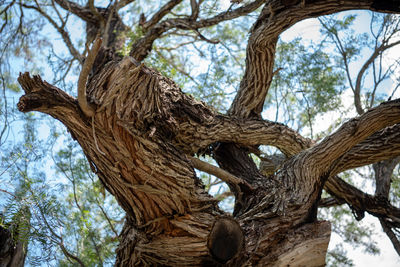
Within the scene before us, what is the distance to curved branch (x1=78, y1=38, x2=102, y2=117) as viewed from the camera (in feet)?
5.54

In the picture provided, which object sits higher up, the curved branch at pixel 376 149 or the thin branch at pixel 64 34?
the thin branch at pixel 64 34

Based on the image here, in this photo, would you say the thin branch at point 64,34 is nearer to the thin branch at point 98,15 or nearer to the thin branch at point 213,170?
the thin branch at point 98,15

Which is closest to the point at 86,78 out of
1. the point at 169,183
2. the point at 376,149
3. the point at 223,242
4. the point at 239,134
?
the point at 169,183

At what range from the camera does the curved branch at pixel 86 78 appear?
5.54ft

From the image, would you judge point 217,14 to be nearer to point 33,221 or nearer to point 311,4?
point 311,4

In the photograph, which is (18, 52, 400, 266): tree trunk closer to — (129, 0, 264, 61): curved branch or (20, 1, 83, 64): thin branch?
(129, 0, 264, 61): curved branch

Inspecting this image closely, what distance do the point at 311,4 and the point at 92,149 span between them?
1.96 meters

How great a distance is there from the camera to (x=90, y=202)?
13.3ft

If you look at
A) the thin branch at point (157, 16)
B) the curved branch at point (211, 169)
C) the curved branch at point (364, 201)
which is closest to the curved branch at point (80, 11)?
the thin branch at point (157, 16)

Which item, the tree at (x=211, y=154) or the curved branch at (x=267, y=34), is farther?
the curved branch at (x=267, y=34)

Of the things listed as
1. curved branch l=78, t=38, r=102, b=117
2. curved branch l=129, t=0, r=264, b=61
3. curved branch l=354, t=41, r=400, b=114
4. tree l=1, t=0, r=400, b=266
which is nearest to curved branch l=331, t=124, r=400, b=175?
tree l=1, t=0, r=400, b=266

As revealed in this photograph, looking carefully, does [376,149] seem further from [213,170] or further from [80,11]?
[80,11]

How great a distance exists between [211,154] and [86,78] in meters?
1.70

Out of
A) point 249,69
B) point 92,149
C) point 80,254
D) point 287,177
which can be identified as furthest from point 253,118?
point 80,254
